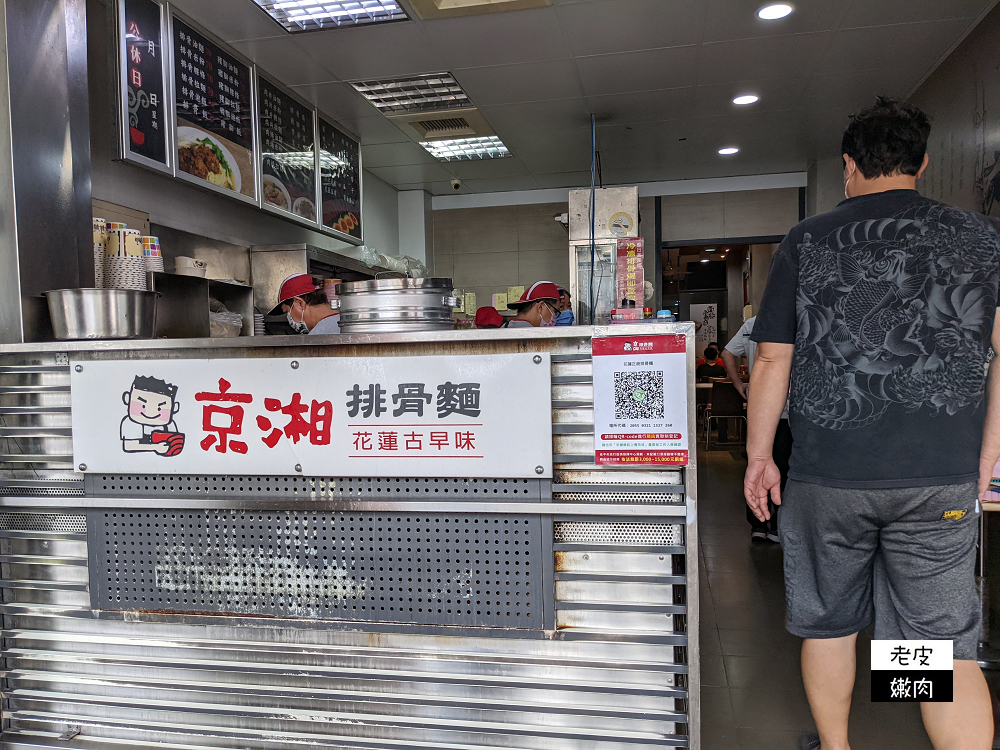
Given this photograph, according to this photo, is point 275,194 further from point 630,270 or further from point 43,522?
point 43,522

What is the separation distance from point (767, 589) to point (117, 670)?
10.0 feet

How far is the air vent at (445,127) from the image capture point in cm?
563

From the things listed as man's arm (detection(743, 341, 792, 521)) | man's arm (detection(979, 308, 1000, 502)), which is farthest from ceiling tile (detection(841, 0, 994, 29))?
man's arm (detection(743, 341, 792, 521))

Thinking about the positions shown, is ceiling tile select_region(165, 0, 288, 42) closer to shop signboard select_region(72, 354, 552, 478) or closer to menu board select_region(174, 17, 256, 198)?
menu board select_region(174, 17, 256, 198)

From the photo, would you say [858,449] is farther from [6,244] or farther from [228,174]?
[228,174]

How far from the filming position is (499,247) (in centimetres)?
843

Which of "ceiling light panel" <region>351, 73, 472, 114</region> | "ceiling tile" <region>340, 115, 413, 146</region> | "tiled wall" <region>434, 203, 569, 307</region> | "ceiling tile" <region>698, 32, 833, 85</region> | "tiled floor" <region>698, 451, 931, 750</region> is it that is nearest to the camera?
"tiled floor" <region>698, 451, 931, 750</region>

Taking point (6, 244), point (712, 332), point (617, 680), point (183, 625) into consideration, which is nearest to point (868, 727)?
point (617, 680)

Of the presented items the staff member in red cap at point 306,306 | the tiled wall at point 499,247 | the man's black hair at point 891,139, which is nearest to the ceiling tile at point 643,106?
the tiled wall at point 499,247

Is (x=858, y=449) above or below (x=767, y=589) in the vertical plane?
above

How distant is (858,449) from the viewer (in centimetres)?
164

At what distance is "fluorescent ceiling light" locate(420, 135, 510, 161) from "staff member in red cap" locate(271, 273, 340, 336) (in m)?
3.15

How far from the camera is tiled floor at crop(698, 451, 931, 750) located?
2156mm

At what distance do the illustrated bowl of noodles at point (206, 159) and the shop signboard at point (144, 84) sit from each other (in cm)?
14
